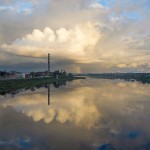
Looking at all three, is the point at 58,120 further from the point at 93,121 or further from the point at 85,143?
the point at 85,143

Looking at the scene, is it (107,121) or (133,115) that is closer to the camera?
(107,121)

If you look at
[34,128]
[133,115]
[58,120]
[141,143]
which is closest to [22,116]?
[58,120]

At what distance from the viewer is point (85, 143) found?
47.5 feet

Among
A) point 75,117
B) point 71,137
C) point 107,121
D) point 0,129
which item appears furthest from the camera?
point 75,117

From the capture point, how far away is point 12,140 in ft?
49.0

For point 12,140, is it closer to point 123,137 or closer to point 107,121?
point 123,137

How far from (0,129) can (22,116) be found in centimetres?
525

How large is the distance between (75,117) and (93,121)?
234cm

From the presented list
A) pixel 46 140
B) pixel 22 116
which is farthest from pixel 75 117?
pixel 46 140

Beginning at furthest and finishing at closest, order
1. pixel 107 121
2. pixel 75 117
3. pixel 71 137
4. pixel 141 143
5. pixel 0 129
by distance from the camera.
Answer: pixel 75 117 < pixel 107 121 < pixel 0 129 < pixel 71 137 < pixel 141 143

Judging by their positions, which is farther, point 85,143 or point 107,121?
point 107,121

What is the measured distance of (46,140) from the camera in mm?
14938

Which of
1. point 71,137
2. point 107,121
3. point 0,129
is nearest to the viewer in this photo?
point 71,137

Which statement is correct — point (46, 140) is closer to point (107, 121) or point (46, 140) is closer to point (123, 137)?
point (123, 137)
